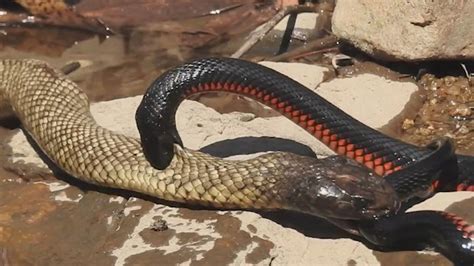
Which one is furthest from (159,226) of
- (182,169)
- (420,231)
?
(420,231)

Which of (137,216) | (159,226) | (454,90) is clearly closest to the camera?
(159,226)

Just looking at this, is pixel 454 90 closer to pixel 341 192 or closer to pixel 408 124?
pixel 408 124

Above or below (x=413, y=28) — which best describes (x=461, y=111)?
below

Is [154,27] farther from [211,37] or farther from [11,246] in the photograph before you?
[11,246]

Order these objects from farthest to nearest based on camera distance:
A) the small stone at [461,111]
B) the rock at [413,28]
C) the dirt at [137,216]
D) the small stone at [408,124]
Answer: the rock at [413,28] → the small stone at [461,111] → the small stone at [408,124] → the dirt at [137,216]

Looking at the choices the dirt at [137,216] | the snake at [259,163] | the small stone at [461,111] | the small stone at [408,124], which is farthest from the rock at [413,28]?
the snake at [259,163]

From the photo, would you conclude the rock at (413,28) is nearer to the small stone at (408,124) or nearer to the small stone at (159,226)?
the small stone at (408,124)

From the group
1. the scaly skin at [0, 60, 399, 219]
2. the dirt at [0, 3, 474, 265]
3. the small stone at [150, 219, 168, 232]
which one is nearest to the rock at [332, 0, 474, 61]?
the dirt at [0, 3, 474, 265]
